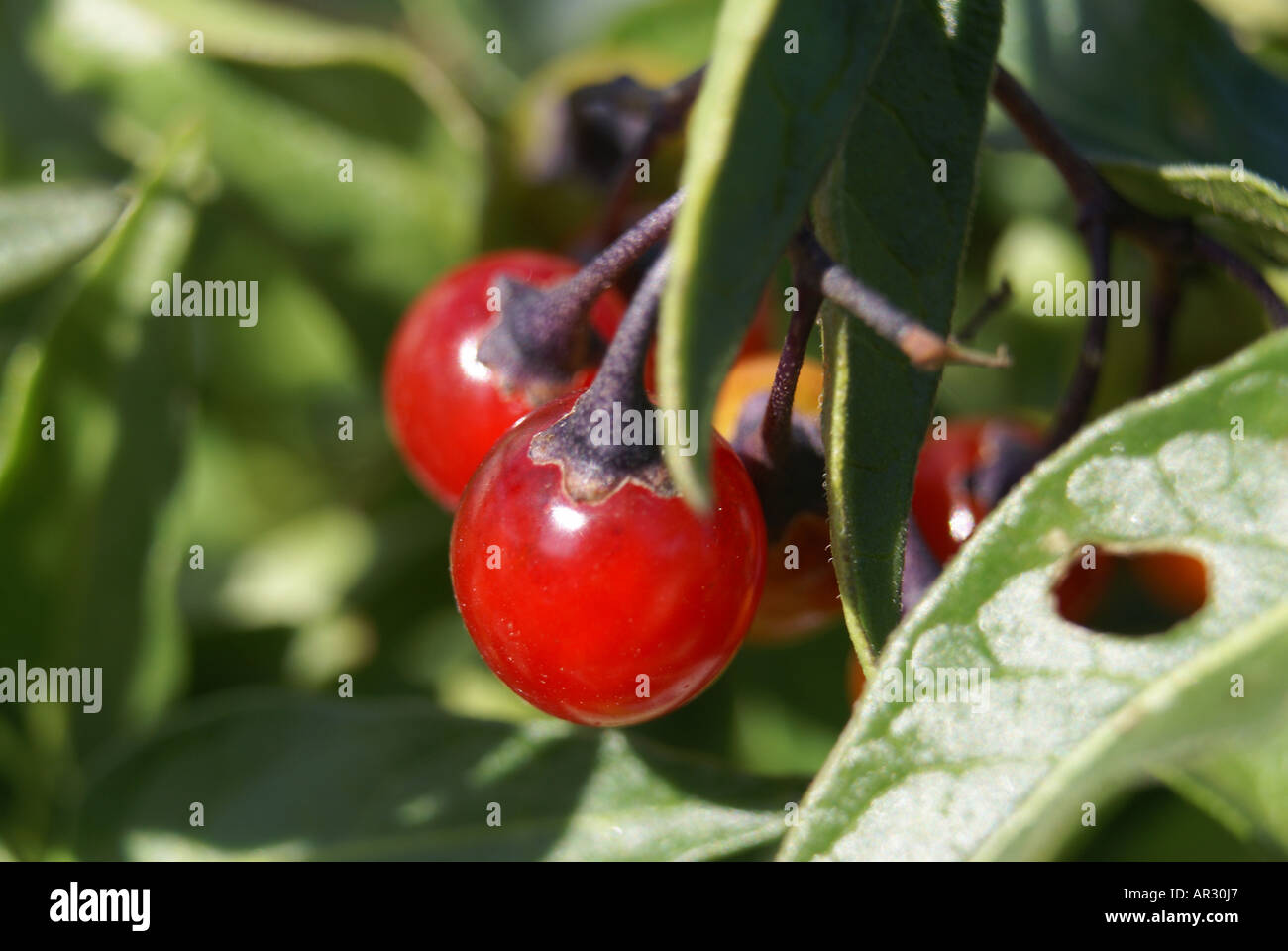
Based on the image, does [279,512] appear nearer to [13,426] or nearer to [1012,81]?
[13,426]

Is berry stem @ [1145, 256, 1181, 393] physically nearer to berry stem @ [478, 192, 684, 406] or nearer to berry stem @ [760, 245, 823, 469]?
berry stem @ [760, 245, 823, 469]

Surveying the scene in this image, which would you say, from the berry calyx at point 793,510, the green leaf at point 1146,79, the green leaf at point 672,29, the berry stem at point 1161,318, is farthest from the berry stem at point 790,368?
the green leaf at point 672,29

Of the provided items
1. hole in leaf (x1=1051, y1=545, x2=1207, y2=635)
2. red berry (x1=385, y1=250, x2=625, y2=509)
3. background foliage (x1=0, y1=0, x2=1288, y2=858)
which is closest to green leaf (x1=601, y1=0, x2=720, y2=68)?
background foliage (x1=0, y1=0, x2=1288, y2=858)

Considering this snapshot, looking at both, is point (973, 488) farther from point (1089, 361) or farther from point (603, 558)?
point (603, 558)

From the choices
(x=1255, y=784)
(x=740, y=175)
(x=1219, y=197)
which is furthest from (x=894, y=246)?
(x=1255, y=784)

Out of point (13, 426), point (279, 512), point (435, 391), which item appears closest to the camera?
point (435, 391)
